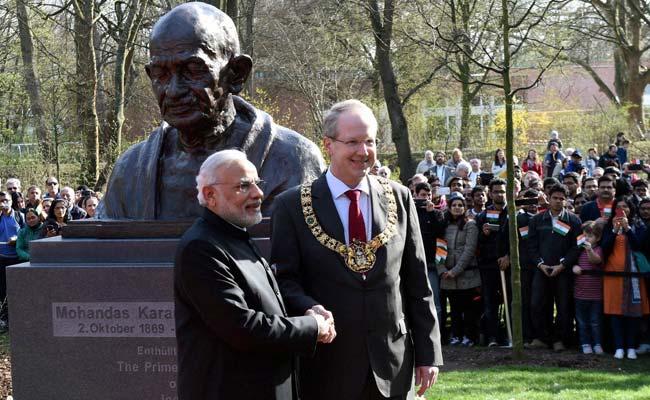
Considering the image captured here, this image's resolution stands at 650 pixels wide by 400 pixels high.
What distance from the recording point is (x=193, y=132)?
4.93 metres

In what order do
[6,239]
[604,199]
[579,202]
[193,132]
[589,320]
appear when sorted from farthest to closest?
[6,239]
[579,202]
[604,199]
[589,320]
[193,132]

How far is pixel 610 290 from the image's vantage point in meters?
9.20

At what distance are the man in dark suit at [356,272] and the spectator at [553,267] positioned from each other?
5.96 m

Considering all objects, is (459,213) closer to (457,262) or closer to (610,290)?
(457,262)

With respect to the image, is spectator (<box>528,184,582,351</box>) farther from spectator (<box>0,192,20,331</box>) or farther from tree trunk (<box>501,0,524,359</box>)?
spectator (<box>0,192,20,331</box>)

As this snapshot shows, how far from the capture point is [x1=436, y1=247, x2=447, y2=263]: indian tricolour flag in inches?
398

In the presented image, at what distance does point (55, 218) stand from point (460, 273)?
5110mm

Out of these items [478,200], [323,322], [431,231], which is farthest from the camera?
[478,200]

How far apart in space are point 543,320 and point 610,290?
91 centimetres

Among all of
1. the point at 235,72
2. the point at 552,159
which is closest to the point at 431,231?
the point at 235,72

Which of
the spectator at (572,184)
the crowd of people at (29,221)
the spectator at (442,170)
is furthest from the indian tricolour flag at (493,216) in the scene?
the spectator at (442,170)

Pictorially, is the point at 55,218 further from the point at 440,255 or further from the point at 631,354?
the point at 631,354

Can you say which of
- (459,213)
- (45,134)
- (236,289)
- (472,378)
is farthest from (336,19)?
(236,289)

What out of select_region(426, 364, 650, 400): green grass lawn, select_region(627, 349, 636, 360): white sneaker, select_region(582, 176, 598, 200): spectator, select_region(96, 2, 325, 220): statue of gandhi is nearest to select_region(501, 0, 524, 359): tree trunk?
select_region(426, 364, 650, 400): green grass lawn
